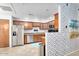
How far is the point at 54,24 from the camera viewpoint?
2.06m

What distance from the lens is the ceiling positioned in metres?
1.94

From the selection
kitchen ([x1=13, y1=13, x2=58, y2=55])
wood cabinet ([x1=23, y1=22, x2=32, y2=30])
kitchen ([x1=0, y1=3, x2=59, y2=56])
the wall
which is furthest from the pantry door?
the wall

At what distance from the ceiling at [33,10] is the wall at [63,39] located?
0.61 ft

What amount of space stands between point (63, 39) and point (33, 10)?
780mm

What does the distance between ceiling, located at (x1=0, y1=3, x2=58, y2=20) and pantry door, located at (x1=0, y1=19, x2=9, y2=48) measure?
0.31m

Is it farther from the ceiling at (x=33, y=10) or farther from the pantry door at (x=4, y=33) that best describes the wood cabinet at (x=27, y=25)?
the pantry door at (x=4, y=33)

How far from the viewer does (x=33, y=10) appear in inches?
81.0

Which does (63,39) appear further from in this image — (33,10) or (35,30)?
(33,10)

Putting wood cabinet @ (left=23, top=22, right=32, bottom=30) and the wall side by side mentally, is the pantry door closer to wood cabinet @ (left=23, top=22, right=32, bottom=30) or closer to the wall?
wood cabinet @ (left=23, top=22, right=32, bottom=30)

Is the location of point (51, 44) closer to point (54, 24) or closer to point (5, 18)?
point (54, 24)

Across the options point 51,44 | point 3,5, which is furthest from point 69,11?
point 3,5

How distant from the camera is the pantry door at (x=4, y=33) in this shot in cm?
221

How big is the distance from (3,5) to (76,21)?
133 cm

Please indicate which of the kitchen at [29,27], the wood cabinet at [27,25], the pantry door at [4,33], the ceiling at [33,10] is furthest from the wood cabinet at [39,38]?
the pantry door at [4,33]
